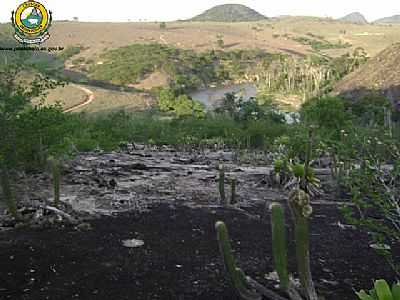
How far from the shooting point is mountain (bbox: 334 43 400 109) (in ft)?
120

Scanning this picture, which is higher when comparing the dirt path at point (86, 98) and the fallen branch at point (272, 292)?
the fallen branch at point (272, 292)

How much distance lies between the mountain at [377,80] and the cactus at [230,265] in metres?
31.7

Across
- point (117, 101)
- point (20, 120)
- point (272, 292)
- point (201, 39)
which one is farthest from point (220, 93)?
point (272, 292)

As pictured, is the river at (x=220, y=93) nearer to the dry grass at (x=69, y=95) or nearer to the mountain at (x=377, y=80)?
the dry grass at (x=69, y=95)

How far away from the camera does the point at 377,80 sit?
39219 mm

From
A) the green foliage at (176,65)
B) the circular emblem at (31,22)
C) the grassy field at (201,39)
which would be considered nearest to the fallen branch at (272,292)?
the circular emblem at (31,22)

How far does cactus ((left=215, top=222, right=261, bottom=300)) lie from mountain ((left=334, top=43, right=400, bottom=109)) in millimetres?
31711

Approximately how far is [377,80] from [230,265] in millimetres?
38070

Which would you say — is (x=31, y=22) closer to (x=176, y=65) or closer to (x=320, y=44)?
(x=176, y=65)

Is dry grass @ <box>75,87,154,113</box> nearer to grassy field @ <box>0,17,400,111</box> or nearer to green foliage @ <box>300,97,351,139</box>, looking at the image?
grassy field @ <box>0,17,400,111</box>

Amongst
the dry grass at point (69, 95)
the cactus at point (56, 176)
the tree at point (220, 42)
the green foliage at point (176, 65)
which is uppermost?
the tree at point (220, 42)

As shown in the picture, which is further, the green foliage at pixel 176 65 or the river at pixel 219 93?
the green foliage at pixel 176 65

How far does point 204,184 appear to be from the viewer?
11.5m

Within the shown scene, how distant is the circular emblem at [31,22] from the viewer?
14289mm
